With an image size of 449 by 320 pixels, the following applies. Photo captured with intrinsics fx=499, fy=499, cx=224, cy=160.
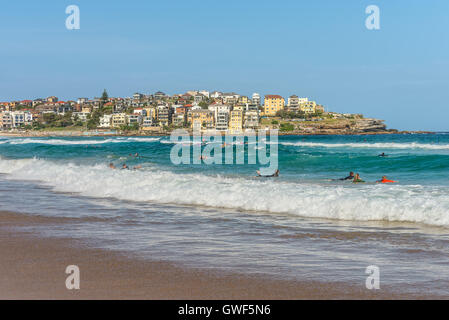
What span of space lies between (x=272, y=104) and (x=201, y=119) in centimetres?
4342

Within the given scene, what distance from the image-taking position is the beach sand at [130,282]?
17.2ft

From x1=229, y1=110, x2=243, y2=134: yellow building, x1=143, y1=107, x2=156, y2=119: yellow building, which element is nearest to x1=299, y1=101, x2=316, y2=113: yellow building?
x1=229, y1=110, x2=243, y2=134: yellow building

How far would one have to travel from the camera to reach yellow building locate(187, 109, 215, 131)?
156 m

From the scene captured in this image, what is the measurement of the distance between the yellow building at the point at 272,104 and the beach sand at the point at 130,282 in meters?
A: 185

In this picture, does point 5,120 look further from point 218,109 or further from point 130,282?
→ point 130,282

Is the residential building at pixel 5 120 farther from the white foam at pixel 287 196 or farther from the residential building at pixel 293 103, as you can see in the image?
the white foam at pixel 287 196

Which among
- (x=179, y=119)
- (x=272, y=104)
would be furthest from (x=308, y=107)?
(x=179, y=119)

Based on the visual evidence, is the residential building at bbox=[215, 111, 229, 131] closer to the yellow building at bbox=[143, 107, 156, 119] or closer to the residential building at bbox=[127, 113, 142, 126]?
the yellow building at bbox=[143, 107, 156, 119]

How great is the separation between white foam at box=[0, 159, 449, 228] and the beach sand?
18.1 feet

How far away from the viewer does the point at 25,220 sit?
1014cm

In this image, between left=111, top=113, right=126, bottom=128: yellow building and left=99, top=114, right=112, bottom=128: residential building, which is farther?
left=99, top=114, right=112, bottom=128: residential building

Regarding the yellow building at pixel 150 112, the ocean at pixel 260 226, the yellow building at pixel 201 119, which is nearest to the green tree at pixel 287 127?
the yellow building at pixel 201 119

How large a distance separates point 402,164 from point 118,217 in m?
20.2

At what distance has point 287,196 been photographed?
13.0 meters
